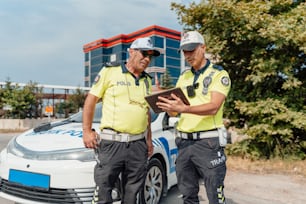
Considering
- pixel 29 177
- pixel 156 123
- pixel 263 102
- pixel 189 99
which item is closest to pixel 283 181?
pixel 263 102

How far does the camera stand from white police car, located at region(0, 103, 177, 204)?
9.53ft

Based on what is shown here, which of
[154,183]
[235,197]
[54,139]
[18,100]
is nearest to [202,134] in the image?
[154,183]

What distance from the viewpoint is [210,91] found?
8.11 feet

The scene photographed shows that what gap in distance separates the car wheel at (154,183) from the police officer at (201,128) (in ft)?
2.90

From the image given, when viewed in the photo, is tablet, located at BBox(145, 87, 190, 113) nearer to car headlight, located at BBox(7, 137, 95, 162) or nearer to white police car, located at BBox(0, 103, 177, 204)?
white police car, located at BBox(0, 103, 177, 204)

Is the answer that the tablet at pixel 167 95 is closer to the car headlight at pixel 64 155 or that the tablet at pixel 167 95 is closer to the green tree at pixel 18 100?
the car headlight at pixel 64 155

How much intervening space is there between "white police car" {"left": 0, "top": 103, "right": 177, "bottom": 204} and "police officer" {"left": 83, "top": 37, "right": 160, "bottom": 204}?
28cm

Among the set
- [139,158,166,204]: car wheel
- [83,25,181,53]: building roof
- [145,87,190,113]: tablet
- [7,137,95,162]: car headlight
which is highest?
[83,25,181,53]: building roof

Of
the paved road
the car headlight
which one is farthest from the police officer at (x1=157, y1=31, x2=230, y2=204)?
the paved road

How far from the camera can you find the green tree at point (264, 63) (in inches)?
241

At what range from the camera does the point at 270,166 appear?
20.2 feet

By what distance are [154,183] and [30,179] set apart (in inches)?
55.0

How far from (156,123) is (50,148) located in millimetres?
1401

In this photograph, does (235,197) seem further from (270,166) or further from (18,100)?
(18,100)
